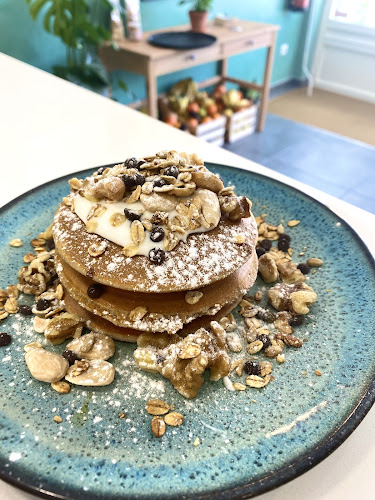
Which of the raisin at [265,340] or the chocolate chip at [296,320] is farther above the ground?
the chocolate chip at [296,320]

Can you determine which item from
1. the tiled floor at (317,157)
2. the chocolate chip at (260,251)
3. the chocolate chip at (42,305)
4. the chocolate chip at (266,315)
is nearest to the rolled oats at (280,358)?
the chocolate chip at (266,315)

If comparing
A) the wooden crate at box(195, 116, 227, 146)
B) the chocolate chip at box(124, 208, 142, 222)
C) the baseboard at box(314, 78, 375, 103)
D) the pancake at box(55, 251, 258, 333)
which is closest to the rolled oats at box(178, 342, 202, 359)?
the pancake at box(55, 251, 258, 333)

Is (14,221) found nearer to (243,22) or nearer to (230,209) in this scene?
(230,209)

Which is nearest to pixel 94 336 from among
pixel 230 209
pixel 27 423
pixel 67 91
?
pixel 27 423

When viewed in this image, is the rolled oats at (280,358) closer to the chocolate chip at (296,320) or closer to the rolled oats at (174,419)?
the chocolate chip at (296,320)

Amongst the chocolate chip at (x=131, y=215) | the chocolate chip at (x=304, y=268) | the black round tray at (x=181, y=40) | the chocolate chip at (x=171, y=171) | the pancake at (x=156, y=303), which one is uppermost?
the chocolate chip at (x=171, y=171)

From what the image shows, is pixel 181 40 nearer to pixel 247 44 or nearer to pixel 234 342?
pixel 247 44
